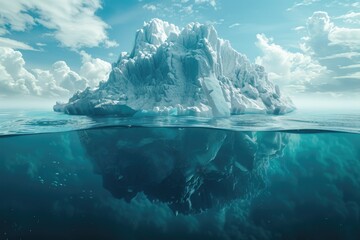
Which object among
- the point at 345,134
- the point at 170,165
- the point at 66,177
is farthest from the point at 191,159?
the point at 345,134

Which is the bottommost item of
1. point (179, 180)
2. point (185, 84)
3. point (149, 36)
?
point (179, 180)

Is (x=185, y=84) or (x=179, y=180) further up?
(x=185, y=84)

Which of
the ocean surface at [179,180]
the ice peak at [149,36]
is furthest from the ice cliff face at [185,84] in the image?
the ocean surface at [179,180]

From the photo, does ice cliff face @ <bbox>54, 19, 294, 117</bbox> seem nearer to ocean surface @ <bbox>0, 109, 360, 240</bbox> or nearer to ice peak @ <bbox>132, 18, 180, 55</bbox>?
ice peak @ <bbox>132, 18, 180, 55</bbox>

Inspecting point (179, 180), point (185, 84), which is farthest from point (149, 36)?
point (179, 180)

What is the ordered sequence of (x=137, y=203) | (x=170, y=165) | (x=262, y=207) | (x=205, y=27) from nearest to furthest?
1. (x=137, y=203)
2. (x=262, y=207)
3. (x=170, y=165)
4. (x=205, y=27)

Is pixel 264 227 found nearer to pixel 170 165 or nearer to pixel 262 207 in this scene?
pixel 262 207

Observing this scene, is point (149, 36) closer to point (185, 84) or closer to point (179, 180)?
point (185, 84)

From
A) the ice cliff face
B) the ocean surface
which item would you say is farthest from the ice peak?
the ocean surface
